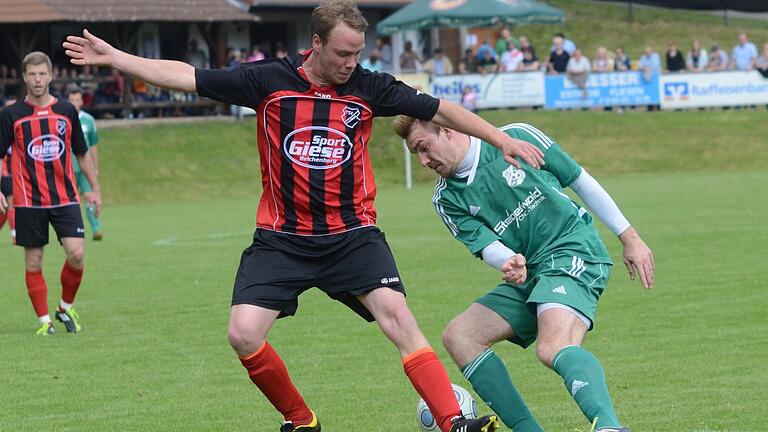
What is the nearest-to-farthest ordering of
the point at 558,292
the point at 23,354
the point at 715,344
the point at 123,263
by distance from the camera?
the point at 558,292 → the point at 715,344 → the point at 23,354 → the point at 123,263

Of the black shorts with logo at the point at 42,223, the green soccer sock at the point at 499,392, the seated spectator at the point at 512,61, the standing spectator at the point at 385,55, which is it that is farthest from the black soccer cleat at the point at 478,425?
the standing spectator at the point at 385,55

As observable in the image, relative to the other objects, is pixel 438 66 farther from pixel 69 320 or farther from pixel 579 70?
pixel 69 320

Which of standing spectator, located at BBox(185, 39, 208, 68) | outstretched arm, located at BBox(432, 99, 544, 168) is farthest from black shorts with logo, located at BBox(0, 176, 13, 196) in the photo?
standing spectator, located at BBox(185, 39, 208, 68)

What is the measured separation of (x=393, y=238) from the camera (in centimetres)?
1819

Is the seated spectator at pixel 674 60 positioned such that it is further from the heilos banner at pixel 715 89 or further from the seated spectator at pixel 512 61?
the seated spectator at pixel 512 61

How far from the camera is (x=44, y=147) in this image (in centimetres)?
1081

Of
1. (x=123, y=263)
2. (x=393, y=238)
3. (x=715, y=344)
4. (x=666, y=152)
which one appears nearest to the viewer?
(x=715, y=344)

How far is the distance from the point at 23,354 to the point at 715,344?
4713mm

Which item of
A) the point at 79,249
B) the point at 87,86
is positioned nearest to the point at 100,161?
the point at 87,86

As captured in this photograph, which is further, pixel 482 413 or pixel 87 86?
pixel 87 86

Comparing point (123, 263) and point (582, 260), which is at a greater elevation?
point (582, 260)

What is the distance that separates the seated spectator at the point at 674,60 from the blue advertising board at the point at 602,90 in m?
0.89

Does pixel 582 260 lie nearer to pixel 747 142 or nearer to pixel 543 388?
pixel 543 388

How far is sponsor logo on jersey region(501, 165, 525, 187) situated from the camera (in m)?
6.39
